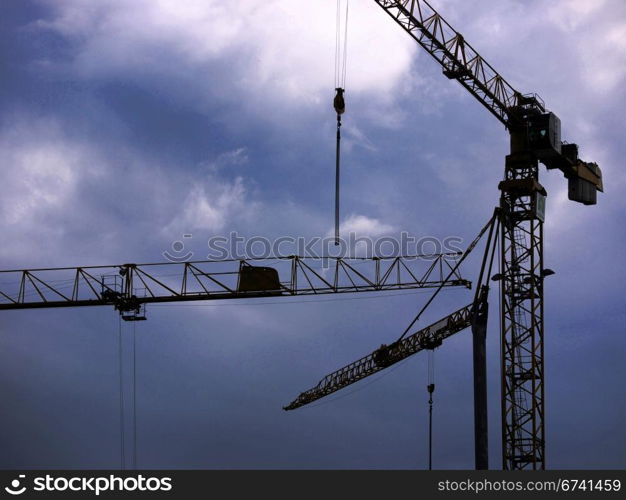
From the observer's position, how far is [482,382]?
280 feet

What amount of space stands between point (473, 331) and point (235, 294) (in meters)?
21.0

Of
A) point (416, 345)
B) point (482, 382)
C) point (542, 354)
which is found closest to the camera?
point (482, 382)

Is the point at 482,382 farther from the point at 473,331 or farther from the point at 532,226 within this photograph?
the point at 532,226

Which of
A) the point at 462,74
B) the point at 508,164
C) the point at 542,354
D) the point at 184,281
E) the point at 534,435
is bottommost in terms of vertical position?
the point at 534,435

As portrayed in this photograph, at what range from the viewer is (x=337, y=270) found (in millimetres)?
90562

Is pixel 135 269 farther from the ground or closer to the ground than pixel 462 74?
closer to the ground

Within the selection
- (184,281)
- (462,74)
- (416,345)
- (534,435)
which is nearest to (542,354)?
(534,435)

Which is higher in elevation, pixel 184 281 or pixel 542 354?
pixel 184 281

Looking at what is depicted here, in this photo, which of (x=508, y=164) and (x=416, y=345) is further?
(x=416, y=345)

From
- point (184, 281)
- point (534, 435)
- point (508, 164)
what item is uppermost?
point (508, 164)

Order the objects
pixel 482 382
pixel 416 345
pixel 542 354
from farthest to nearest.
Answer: pixel 416 345 → pixel 542 354 → pixel 482 382

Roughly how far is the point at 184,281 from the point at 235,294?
190 inches

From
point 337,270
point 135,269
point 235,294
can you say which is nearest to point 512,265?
point 337,270

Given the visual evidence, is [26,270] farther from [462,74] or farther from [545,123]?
[545,123]
